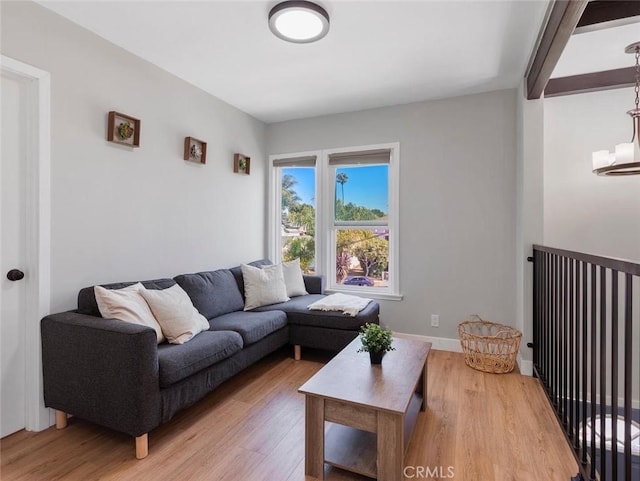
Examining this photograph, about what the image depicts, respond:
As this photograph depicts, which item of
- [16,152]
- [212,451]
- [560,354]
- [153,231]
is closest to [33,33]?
[16,152]

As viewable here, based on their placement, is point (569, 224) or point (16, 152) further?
point (569, 224)

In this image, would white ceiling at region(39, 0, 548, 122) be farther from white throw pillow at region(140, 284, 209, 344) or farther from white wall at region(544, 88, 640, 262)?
white throw pillow at region(140, 284, 209, 344)

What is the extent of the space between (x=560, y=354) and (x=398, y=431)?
125 centimetres

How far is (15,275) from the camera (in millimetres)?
2039

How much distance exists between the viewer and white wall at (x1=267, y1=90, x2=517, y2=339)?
3.32 m

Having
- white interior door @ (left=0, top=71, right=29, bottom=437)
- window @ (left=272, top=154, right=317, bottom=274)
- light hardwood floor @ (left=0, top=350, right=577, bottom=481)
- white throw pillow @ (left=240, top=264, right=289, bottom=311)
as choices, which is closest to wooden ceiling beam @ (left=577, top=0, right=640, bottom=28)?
light hardwood floor @ (left=0, top=350, right=577, bottom=481)

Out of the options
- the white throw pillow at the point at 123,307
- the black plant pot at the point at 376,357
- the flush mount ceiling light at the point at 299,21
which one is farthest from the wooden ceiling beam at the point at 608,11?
the white throw pillow at the point at 123,307

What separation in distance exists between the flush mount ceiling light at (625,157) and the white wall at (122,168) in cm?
322

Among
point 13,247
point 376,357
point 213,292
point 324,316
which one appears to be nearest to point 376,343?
point 376,357

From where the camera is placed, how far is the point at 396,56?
2.69 metres

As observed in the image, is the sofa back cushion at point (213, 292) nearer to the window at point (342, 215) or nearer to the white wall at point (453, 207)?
the window at point (342, 215)

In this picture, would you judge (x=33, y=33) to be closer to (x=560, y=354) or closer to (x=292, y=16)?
(x=292, y=16)

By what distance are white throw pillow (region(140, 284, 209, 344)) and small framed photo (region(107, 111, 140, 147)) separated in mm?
1120

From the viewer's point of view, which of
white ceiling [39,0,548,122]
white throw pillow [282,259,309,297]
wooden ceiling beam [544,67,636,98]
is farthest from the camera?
white throw pillow [282,259,309,297]
